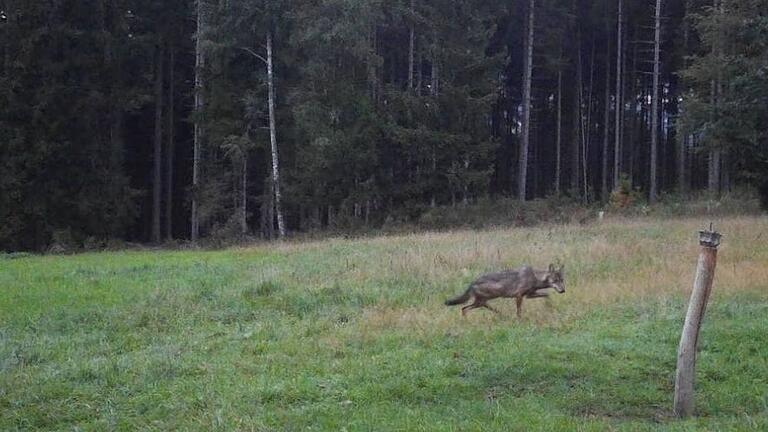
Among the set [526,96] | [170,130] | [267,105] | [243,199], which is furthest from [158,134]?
[526,96]

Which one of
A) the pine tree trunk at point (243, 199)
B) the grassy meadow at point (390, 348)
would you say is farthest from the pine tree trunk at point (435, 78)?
the grassy meadow at point (390, 348)

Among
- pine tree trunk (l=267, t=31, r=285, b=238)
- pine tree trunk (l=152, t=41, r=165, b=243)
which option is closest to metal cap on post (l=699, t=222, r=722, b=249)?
pine tree trunk (l=267, t=31, r=285, b=238)

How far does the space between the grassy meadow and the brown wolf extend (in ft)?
0.86

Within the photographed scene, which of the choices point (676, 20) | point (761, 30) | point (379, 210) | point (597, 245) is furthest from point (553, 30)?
point (597, 245)

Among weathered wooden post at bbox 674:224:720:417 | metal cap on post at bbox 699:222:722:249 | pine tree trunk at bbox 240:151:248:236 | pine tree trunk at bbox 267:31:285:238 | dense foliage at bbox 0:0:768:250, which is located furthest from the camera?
pine tree trunk at bbox 240:151:248:236

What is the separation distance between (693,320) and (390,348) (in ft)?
12.0

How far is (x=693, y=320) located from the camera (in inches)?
253

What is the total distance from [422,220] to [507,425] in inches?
992

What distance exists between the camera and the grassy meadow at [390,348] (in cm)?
683

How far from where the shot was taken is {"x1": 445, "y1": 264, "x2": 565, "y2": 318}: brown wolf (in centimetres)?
1041

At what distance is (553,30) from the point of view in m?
41.0

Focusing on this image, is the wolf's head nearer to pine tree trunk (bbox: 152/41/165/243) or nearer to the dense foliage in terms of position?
the dense foliage

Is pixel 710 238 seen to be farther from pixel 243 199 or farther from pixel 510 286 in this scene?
pixel 243 199

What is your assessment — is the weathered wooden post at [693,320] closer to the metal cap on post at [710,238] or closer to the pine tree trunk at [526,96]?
the metal cap on post at [710,238]
